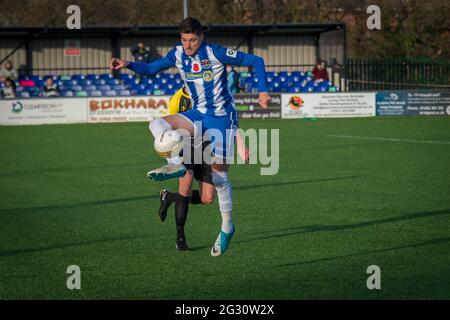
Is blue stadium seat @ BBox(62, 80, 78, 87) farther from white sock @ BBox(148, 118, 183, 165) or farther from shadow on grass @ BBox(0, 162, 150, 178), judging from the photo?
white sock @ BBox(148, 118, 183, 165)

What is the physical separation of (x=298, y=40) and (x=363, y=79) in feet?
11.9

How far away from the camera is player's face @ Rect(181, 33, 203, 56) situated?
8.48m

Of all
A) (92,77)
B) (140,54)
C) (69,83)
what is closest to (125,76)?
(92,77)

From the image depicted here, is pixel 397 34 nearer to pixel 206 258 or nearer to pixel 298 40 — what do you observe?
pixel 298 40

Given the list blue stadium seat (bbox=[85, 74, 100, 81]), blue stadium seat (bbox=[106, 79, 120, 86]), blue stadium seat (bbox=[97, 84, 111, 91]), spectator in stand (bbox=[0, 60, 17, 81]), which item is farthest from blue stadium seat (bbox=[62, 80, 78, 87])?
spectator in stand (bbox=[0, 60, 17, 81])

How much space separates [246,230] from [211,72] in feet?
7.08

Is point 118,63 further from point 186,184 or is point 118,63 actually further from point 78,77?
point 78,77

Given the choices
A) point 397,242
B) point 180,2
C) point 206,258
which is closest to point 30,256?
point 206,258

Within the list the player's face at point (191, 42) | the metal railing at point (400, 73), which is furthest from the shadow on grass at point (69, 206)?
the metal railing at point (400, 73)

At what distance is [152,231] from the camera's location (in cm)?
1012

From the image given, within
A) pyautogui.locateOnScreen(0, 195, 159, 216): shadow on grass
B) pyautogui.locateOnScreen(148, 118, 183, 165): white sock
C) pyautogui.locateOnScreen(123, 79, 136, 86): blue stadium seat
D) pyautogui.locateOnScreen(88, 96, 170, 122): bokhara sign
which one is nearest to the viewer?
pyautogui.locateOnScreen(148, 118, 183, 165): white sock

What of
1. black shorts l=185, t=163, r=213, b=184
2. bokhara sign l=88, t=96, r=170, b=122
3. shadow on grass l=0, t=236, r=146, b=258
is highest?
bokhara sign l=88, t=96, r=170, b=122

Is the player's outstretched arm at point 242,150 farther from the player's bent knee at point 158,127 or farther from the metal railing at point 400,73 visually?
the metal railing at point 400,73

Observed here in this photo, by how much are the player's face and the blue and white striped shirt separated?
0.39ft
